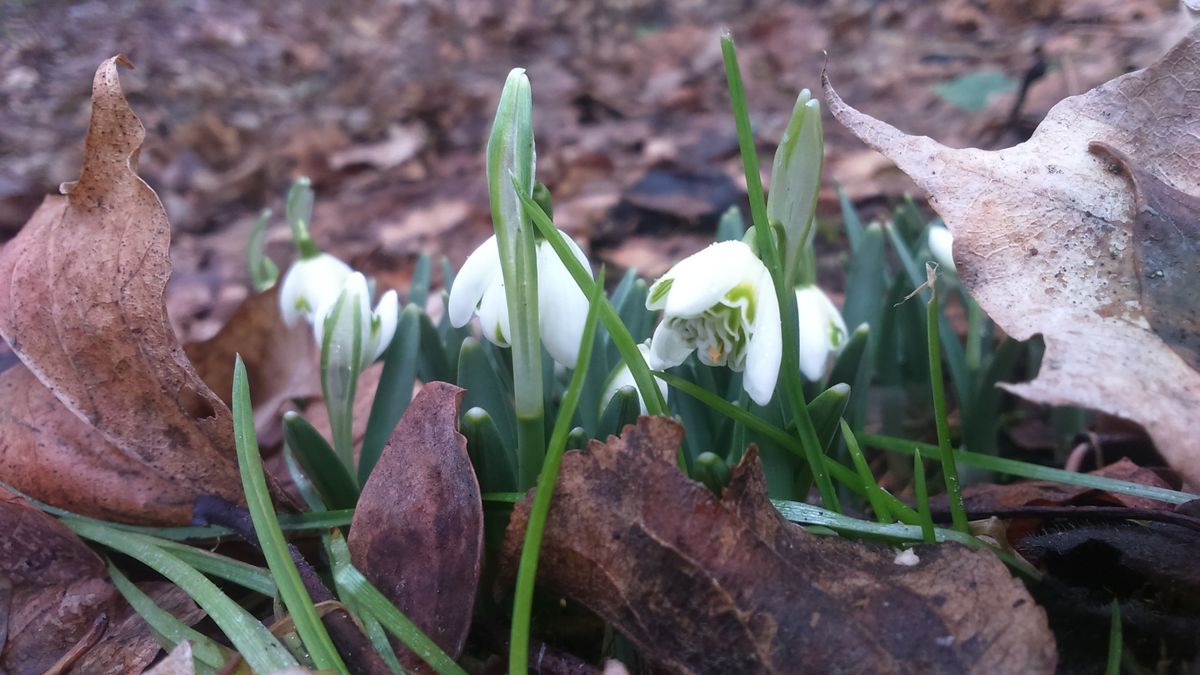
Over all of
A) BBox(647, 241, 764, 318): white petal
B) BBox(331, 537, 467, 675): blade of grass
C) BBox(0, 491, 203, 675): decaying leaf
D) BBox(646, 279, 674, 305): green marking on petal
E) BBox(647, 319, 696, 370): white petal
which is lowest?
BBox(0, 491, 203, 675): decaying leaf

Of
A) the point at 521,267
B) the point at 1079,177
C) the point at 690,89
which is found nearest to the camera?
the point at 521,267

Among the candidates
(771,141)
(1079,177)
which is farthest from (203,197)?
(1079,177)

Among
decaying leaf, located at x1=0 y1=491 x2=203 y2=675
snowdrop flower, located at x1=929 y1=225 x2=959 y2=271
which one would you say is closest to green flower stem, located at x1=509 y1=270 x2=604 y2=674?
decaying leaf, located at x1=0 y1=491 x2=203 y2=675

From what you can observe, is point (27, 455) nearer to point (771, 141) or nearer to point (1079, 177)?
point (1079, 177)

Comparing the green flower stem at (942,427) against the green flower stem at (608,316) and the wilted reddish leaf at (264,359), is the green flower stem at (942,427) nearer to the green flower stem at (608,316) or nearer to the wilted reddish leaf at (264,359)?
the green flower stem at (608,316)

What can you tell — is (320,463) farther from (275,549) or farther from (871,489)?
(871,489)

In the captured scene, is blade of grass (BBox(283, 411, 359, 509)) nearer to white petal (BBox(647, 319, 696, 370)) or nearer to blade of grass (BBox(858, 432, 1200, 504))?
white petal (BBox(647, 319, 696, 370))
